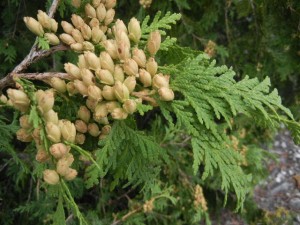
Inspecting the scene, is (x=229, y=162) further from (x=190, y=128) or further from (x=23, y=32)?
(x=23, y=32)

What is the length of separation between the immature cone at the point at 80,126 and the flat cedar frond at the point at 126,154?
8 cm

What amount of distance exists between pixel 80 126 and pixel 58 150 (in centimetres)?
20

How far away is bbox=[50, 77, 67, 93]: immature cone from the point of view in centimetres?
142

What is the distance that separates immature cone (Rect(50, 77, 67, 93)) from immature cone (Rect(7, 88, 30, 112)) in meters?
0.12

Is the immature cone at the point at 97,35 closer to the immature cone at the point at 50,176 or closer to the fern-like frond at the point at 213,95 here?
the fern-like frond at the point at 213,95

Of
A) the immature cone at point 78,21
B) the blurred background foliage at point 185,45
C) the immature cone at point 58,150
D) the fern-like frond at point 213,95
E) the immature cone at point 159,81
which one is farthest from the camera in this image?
the blurred background foliage at point 185,45

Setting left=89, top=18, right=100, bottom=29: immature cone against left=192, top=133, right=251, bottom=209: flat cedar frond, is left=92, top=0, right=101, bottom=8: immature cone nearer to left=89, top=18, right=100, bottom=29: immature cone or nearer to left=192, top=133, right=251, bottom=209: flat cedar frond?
left=89, top=18, right=100, bottom=29: immature cone

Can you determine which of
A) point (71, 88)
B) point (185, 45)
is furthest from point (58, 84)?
point (185, 45)

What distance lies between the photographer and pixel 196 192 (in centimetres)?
310

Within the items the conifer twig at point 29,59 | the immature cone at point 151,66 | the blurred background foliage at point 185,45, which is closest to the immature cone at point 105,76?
the immature cone at point 151,66

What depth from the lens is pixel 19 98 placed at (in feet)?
4.32

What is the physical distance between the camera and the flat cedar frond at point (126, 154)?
1.47 m

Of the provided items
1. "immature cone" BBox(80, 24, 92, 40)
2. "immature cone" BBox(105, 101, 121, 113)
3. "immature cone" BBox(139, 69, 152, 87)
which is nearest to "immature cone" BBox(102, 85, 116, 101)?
"immature cone" BBox(105, 101, 121, 113)

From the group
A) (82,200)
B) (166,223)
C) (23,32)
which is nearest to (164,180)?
(166,223)
